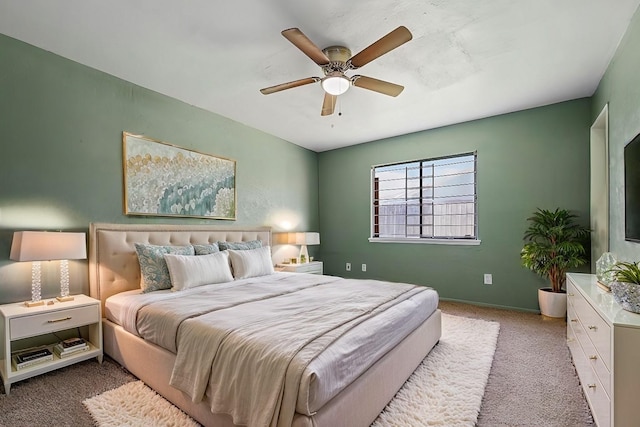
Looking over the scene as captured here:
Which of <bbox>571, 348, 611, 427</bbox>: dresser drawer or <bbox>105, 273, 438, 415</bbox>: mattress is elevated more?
<bbox>105, 273, 438, 415</bbox>: mattress

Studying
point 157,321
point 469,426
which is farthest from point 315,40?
point 469,426

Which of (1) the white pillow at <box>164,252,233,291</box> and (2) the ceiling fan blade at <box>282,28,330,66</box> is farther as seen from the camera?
(1) the white pillow at <box>164,252,233,291</box>

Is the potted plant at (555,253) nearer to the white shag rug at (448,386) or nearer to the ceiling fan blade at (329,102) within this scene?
the white shag rug at (448,386)

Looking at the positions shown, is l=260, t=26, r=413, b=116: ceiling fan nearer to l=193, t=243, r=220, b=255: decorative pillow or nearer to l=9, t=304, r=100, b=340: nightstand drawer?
l=193, t=243, r=220, b=255: decorative pillow

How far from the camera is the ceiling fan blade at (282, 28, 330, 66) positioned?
1974 millimetres

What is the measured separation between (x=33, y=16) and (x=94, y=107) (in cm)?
84

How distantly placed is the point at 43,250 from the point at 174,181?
1.45 metres

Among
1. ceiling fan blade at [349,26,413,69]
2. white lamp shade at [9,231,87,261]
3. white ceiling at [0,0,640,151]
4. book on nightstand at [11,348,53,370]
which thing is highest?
white ceiling at [0,0,640,151]

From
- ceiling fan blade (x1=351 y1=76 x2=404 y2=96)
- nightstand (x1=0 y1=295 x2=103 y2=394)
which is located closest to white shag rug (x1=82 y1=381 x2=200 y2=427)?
nightstand (x1=0 y1=295 x2=103 y2=394)

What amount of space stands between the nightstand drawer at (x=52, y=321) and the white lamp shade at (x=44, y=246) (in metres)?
0.41

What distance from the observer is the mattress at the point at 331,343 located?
138cm

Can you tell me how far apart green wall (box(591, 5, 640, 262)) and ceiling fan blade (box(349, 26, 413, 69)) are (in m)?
1.69

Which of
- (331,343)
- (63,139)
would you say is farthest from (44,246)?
(331,343)

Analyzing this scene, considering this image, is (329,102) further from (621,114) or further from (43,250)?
(43,250)
